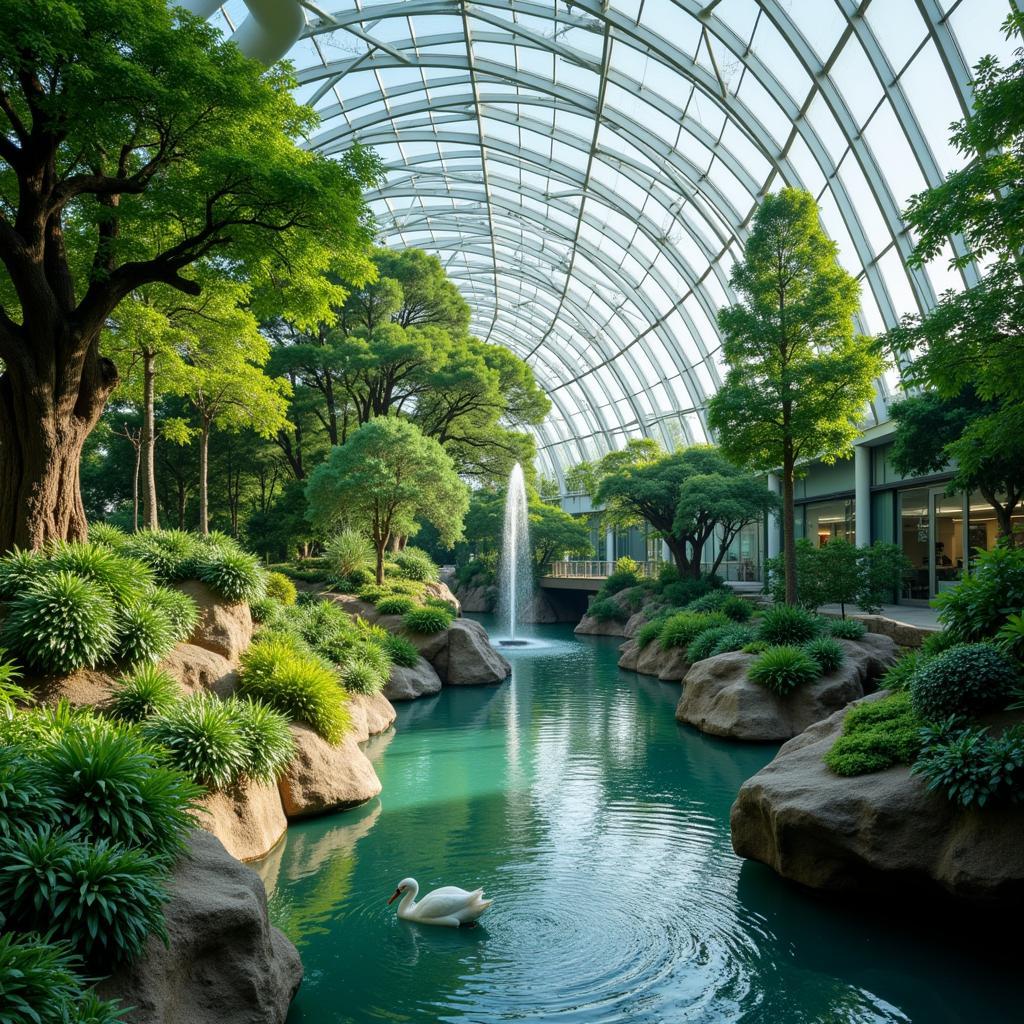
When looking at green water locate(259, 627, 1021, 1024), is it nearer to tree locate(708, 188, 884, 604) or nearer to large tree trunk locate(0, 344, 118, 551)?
large tree trunk locate(0, 344, 118, 551)

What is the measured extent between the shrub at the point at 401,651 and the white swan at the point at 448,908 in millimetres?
10023

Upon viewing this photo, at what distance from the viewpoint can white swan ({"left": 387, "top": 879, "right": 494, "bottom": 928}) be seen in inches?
220

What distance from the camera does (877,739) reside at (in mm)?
6488

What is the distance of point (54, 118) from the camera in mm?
8234

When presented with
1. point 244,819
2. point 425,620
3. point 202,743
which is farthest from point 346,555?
point 202,743

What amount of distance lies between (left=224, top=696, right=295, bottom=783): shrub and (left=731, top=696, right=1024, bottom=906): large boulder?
4189mm

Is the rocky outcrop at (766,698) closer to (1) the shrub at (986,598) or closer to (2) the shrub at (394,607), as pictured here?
(1) the shrub at (986,598)

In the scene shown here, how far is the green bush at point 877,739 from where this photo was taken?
20.7 ft

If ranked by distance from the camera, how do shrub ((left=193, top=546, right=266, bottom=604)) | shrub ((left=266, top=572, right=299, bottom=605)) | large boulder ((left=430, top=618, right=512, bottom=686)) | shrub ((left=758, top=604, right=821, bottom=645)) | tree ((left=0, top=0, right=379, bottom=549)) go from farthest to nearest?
large boulder ((left=430, top=618, right=512, bottom=686))
shrub ((left=266, top=572, right=299, bottom=605))
shrub ((left=758, top=604, right=821, bottom=645))
shrub ((left=193, top=546, right=266, bottom=604))
tree ((left=0, top=0, right=379, bottom=549))

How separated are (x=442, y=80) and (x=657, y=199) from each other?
7.70 m

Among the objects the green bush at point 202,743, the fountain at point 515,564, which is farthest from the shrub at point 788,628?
the fountain at point 515,564

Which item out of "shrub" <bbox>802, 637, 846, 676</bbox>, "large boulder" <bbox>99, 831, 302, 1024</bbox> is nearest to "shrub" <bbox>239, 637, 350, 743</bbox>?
"large boulder" <bbox>99, 831, 302, 1024</bbox>

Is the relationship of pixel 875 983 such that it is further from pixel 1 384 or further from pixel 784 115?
pixel 784 115

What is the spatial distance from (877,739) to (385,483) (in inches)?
547
